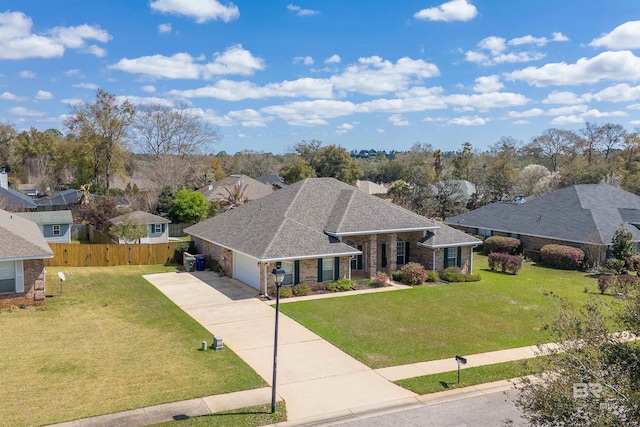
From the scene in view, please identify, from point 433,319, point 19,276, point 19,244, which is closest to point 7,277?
point 19,276

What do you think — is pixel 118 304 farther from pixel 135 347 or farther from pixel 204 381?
pixel 204 381

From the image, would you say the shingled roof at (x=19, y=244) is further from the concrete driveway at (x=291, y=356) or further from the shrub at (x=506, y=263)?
the shrub at (x=506, y=263)

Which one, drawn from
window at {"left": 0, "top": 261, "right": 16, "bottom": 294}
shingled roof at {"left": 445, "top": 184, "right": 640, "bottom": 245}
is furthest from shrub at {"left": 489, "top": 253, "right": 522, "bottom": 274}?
window at {"left": 0, "top": 261, "right": 16, "bottom": 294}

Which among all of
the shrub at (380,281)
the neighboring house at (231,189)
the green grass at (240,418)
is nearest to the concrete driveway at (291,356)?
the green grass at (240,418)

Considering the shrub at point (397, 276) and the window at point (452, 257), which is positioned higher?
the window at point (452, 257)

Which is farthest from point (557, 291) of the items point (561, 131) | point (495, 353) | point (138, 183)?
point (561, 131)

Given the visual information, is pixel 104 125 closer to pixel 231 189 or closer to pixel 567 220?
pixel 231 189

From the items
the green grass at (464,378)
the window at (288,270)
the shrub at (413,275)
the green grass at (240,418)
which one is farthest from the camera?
the shrub at (413,275)
